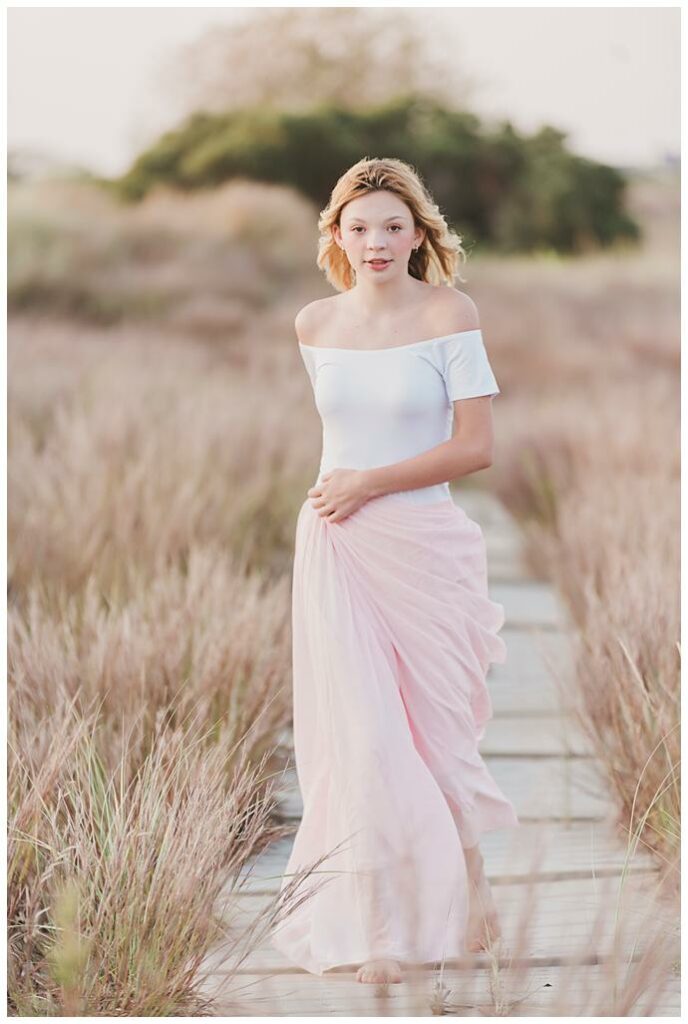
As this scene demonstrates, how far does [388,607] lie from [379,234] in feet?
2.44

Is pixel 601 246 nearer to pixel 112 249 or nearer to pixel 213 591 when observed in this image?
pixel 112 249

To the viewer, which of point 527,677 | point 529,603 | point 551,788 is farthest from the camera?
point 529,603

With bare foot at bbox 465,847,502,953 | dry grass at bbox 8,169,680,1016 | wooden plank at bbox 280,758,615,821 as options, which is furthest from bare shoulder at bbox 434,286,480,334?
wooden plank at bbox 280,758,615,821

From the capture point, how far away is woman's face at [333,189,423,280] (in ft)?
8.89

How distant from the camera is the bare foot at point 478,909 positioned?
9.05 feet

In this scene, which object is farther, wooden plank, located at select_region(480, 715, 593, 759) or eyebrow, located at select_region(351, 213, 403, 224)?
wooden plank, located at select_region(480, 715, 593, 759)

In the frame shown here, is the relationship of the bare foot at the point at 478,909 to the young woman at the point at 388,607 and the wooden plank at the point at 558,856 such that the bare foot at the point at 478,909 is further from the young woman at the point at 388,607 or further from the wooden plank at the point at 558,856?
the wooden plank at the point at 558,856

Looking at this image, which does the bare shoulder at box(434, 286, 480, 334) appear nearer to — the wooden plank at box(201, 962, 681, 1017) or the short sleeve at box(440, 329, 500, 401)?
the short sleeve at box(440, 329, 500, 401)

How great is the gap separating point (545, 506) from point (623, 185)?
12.3 m

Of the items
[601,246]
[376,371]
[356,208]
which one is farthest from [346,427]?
[601,246]

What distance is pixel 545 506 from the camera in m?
7.66

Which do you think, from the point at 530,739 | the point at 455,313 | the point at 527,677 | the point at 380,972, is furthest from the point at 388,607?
the point at 527,677

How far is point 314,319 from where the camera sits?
9.32ft

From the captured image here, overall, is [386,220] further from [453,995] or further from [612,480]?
[612,480]
